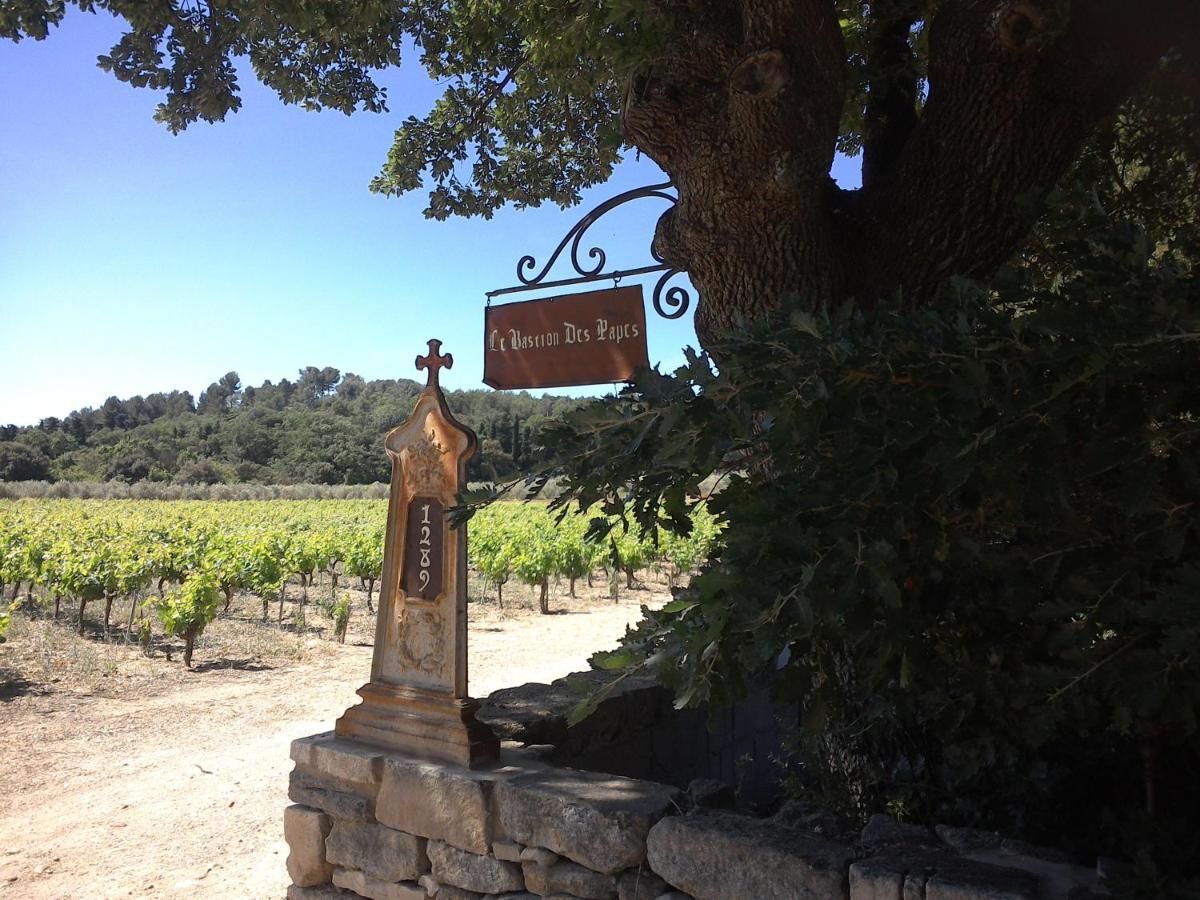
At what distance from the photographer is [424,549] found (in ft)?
11.9

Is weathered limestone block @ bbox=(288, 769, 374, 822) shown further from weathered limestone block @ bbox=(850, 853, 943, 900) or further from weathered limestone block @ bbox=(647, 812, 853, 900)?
weathered limestone block @ bbox=(850, 853, 943, 900)

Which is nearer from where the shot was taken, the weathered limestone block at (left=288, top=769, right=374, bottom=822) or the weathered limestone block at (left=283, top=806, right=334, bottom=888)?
the weathered limestone block at (left=288, top=769, right=374, bottom=822)

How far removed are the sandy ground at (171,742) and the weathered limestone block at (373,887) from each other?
1.21m

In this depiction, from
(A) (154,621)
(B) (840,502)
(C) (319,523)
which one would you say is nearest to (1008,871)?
(B) (840,502)

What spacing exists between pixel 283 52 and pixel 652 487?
4614mm

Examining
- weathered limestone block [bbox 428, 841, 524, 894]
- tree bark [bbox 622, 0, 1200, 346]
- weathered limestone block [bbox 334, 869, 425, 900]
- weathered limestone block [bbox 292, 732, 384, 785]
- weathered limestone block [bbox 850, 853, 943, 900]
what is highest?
tree bark [bbox 622, 0, 1200, 346]

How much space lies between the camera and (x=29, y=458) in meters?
59.7

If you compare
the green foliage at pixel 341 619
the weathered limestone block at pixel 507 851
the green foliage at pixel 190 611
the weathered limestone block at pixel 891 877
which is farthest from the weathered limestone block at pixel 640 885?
the green foliage at pixel 341 619

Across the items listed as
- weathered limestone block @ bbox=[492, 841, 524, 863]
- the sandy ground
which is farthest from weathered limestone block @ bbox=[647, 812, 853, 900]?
the sandy ground

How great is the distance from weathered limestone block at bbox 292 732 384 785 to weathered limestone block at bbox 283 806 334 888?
18 cm

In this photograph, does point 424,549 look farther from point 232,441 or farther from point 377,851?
point 232,441

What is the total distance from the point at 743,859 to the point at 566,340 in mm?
2059

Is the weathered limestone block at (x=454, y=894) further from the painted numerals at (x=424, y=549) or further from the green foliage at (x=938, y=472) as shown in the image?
the green foliage at (x=938, y=472)

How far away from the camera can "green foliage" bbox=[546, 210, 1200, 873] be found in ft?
4.69
